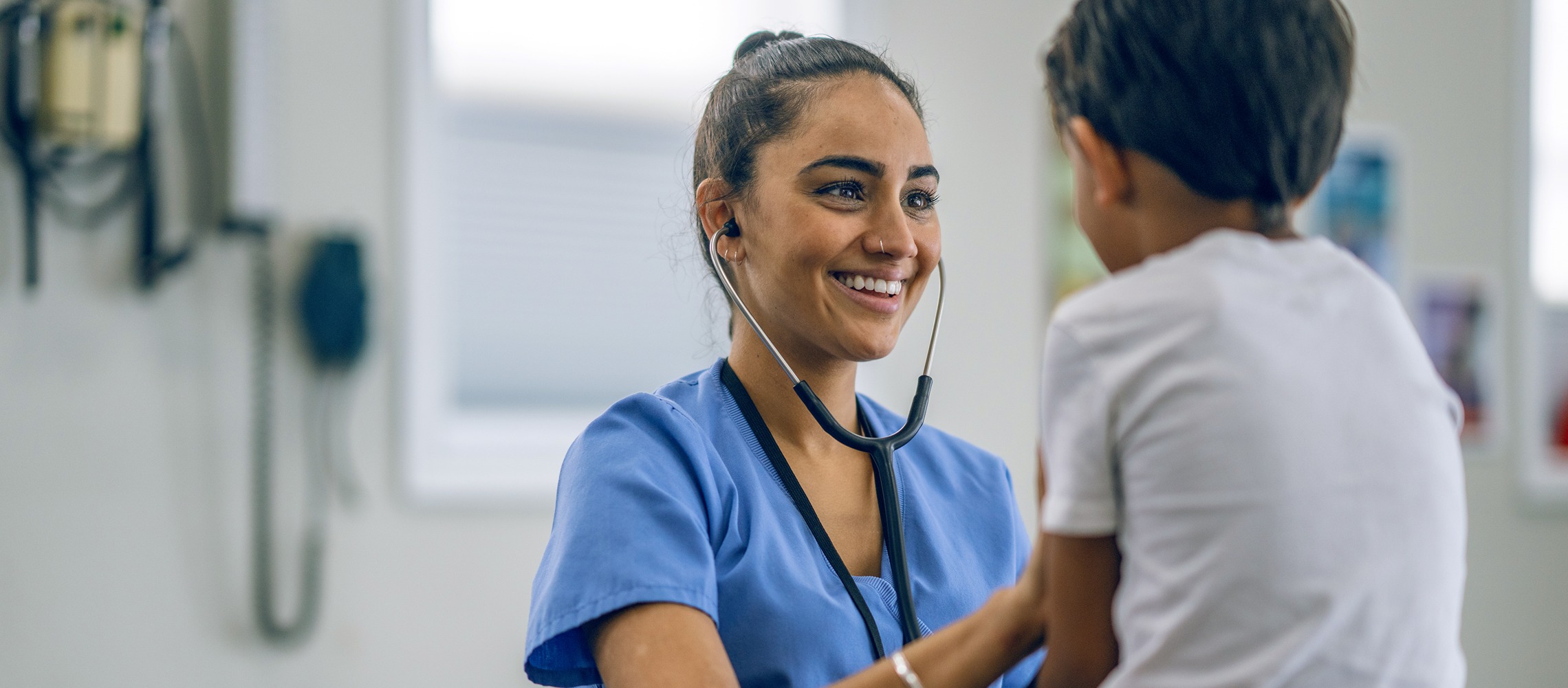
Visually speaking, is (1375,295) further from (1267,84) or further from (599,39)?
(599,39)

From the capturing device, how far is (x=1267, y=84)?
2.25ft

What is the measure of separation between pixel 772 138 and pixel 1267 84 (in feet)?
1.84

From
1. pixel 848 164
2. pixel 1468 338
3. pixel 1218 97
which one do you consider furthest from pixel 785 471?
pixel 1468 338

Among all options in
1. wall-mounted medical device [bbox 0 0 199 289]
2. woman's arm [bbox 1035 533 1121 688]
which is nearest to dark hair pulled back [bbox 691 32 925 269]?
woman's arm [bbox 1035 533 1121 688]

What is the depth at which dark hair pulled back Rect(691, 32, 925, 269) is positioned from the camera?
1165 mm

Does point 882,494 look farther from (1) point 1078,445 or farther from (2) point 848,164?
(1) point 1078,445

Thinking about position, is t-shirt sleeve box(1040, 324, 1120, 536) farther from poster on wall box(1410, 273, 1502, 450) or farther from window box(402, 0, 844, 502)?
poster on wall box(1410, 273, 1502, 450)

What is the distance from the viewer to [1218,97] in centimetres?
69

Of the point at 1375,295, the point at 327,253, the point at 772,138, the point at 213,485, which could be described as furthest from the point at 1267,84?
the point at 213,485

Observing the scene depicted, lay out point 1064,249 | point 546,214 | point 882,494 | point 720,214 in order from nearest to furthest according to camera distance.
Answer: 1. point 882,494
2. point 720,214
3. point 546,214
4. point 1064,249

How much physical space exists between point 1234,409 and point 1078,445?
0.29 feet

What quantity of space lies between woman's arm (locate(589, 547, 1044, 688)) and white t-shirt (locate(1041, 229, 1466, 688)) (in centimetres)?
9

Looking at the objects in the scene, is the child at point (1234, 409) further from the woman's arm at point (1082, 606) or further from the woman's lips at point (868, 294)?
the woman's lips at point (868, 294)

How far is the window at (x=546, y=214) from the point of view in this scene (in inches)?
85.7
